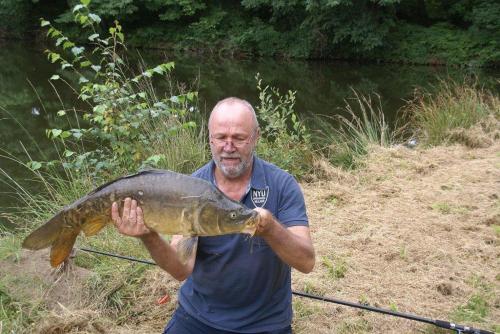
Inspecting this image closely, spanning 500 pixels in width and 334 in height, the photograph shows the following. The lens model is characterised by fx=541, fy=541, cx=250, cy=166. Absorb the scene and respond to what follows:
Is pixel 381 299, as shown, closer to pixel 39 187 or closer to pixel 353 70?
pixel 39 187

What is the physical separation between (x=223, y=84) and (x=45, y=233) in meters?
15.5

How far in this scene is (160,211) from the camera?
2238 mm

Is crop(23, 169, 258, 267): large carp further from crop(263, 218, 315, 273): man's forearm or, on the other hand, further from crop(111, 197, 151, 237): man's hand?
crop(263, 218, 315, 273): man's forearm

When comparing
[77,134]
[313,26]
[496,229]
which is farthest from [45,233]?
[313,26]

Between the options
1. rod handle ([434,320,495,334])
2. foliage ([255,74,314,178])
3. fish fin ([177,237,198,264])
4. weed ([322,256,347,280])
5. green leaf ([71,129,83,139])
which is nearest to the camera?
fish fin ([177,237,198,264])

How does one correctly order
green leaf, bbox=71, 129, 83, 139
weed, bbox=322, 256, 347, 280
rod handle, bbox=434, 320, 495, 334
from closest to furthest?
rod handle, bbox=434, 320, 495, 334 < weed, bbox=322, 256, 347, 280 < green leaf, bbox=71, 129, 83, 139

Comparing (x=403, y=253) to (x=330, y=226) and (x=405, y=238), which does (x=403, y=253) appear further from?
(x=330, y=226)

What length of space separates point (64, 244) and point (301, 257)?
1049 millimetres

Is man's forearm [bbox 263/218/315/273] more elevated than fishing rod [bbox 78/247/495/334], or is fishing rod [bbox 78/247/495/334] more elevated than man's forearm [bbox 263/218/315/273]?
man's forearm [bbox 263/218/315/273]

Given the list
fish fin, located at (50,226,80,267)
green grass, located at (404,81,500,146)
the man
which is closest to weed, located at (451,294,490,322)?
the man

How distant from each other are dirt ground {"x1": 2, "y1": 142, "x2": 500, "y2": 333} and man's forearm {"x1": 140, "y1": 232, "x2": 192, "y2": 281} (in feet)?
3.80

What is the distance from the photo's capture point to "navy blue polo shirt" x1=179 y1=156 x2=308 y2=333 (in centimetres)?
252

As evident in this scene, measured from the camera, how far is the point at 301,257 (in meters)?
2.37

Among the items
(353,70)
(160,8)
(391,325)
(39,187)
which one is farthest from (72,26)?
(391,325)
